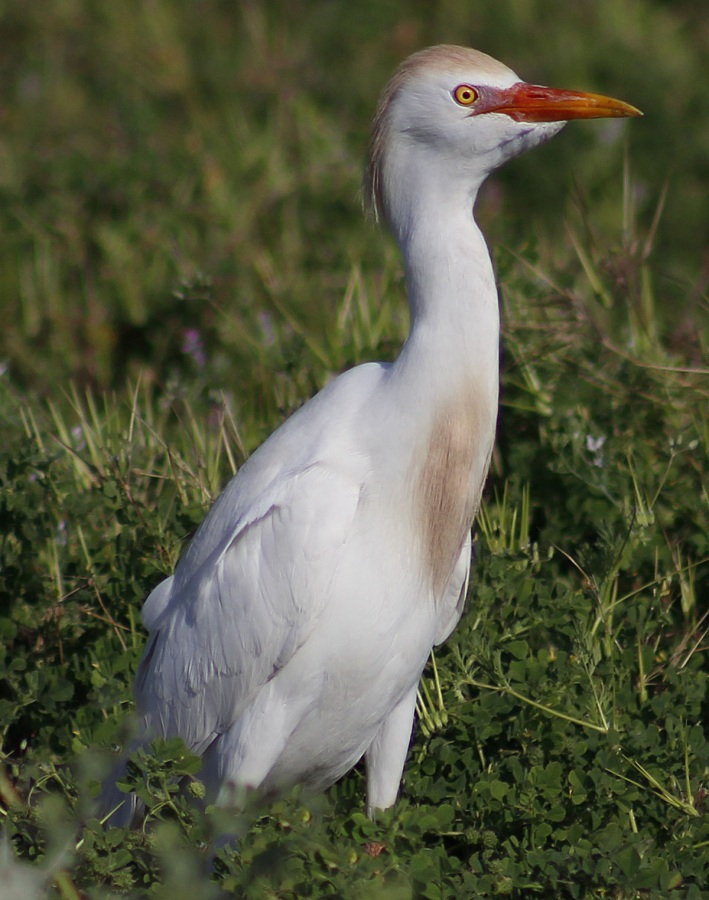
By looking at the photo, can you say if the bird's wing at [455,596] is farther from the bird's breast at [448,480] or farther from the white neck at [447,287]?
the white neck at [447,287]

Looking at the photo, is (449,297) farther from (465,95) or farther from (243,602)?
(243,602)

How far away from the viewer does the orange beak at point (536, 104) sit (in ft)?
8.21

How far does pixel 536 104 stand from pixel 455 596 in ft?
3.71

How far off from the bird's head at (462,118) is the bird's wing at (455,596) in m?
0.82

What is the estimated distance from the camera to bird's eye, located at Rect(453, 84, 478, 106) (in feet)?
8.22

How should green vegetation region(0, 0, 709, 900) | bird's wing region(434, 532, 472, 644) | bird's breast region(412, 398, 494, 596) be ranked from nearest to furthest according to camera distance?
green vegetation region(0, 0, 709, 900)
bird's breast region(412, 398, 494, 596)
bird's wing region(434, 532, 472, 644)

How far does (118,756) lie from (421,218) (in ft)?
4.51

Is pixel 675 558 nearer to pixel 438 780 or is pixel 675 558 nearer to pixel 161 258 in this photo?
pixel 438 780

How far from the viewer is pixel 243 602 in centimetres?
Result: 257

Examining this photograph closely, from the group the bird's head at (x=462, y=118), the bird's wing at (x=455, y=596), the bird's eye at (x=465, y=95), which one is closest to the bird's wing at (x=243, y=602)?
the bird's wing at (x=455, y=596)

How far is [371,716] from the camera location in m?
2.59

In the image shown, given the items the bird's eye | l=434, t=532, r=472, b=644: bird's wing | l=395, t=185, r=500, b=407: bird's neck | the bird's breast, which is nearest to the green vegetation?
l=434, t=532, r=472, b=644: bird's wing

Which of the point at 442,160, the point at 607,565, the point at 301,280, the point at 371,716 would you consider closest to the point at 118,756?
the point at 371,716

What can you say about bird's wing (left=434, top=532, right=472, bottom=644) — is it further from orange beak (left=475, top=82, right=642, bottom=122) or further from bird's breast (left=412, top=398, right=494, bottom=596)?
orange beak (left=475, top=82, right=642, bottom=122)
